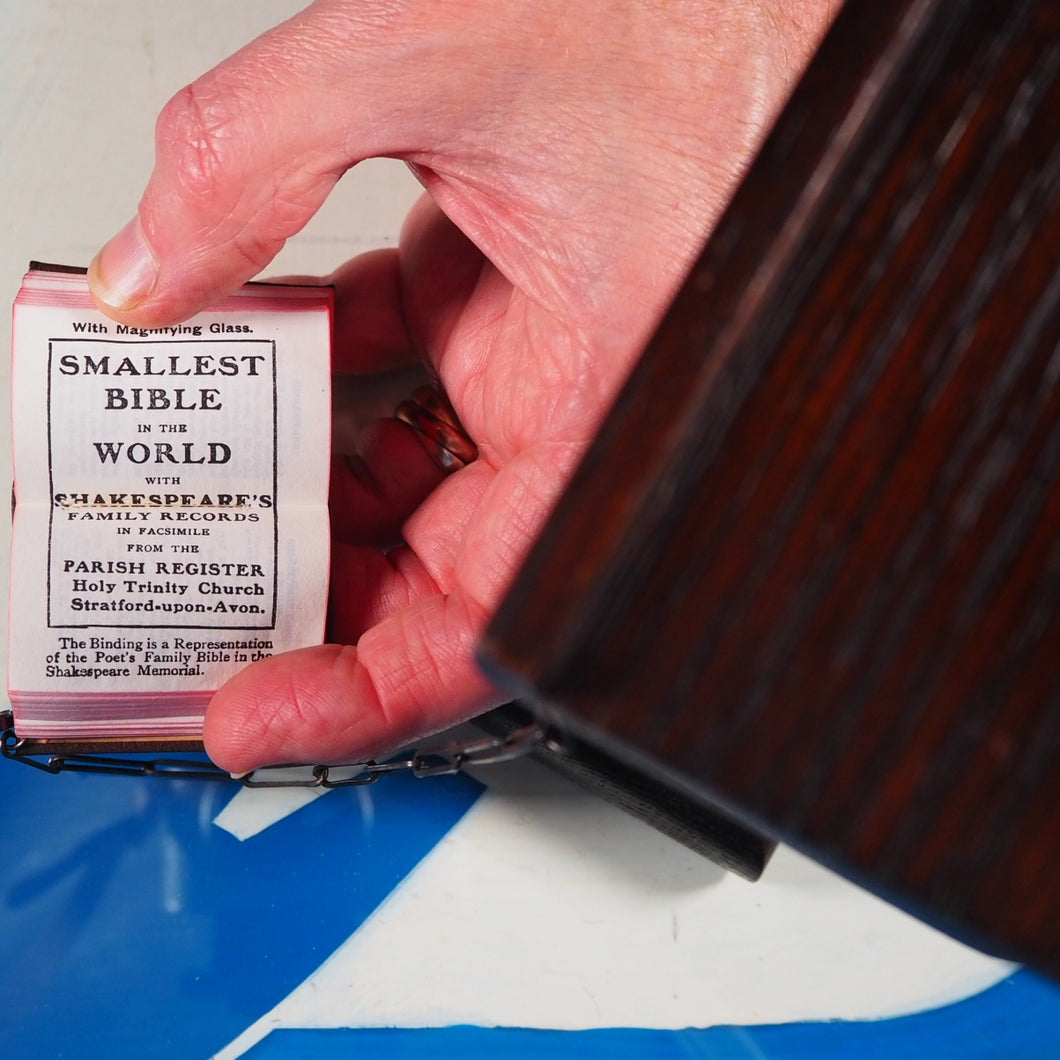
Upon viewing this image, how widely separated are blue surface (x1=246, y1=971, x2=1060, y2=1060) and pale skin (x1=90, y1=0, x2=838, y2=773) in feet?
0.95

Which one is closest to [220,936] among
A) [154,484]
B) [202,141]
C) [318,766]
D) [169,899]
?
[169,899]

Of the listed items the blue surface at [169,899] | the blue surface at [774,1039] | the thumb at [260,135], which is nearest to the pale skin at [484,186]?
the thumb at [260,135]

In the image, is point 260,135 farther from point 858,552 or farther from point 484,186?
point 858,552

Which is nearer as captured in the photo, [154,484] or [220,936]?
[154,484]

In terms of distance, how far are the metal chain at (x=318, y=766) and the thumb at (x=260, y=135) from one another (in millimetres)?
400

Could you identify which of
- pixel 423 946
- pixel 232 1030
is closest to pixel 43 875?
pixel 232 1030

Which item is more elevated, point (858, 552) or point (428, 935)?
point (858, 552)

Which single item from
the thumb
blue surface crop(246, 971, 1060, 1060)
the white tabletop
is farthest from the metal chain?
the thumb

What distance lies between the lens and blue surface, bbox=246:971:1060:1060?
956mm

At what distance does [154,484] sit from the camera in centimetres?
84

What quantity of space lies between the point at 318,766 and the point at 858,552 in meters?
0.63

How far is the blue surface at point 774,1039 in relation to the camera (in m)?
0.96

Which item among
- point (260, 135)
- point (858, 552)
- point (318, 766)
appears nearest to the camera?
point (858, 552)

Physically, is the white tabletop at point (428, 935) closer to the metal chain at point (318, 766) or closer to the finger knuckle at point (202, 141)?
the metal chain at point (318, 766)
